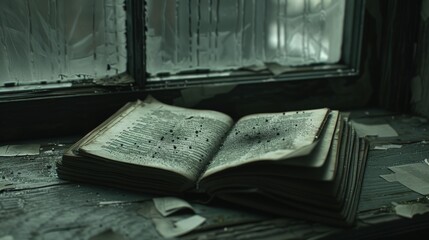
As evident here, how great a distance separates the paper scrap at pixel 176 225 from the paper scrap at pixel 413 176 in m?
0.41

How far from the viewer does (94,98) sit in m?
1.22

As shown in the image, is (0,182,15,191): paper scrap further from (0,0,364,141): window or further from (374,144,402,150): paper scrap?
(374,144,402,150): paper scrap

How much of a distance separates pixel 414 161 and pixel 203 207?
1.65ft

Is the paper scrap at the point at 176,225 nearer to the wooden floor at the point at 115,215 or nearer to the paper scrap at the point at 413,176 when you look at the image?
the wooden floor at the point at 115,215

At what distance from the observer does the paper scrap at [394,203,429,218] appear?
878mm

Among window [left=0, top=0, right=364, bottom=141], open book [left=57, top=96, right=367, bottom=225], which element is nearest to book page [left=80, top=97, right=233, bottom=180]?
open book [left=57, top=96, right=367, bottom=225]

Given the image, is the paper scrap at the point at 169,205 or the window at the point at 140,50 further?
the window at the point at 140,50

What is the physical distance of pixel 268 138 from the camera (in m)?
0.99

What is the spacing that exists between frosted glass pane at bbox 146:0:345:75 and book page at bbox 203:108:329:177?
0.26 metres

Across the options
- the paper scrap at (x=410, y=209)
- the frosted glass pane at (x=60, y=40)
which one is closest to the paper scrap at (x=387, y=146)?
the paper scrap at (x=410, y=209)

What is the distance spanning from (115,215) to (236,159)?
0.23 m

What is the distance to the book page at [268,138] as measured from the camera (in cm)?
87

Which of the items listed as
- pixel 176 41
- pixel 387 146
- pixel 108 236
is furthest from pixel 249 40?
pixel 108 236

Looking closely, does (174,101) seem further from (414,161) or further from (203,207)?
(414,161)
